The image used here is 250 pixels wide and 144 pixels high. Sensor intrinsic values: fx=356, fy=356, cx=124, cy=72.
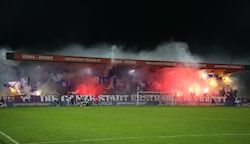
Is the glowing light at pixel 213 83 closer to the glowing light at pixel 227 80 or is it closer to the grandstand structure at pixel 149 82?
the grandstand structure at pixel 149 82

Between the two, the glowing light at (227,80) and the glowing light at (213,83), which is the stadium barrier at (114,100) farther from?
the glowing light at (227,80)

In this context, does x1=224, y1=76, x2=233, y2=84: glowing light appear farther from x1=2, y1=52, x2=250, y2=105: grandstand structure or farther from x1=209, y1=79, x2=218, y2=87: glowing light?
x1=209, y1=79, x2=218, y2=87: glowing light

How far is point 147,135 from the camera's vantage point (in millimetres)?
→ 13227

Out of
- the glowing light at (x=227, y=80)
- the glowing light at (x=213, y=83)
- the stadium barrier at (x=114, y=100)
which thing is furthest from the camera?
the glowing light at (x=227, y=80)

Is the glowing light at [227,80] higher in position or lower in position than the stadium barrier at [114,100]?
higher

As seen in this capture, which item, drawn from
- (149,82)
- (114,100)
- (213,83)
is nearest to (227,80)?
(213,83)

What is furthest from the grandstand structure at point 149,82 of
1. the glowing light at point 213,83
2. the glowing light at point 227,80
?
the glowing light at point 227,80

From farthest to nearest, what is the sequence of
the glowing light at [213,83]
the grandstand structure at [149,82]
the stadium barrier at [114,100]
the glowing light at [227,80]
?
the glowing light at [227,80] → the glowing light at [213,83] → the grandstand structure at [149,82] → the stadium barrier at [114,100]

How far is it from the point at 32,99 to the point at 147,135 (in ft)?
121

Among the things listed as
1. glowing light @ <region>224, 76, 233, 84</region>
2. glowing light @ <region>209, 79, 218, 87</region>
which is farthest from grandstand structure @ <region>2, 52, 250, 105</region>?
glowing light @ <region>224, 76, 233, 84</region>

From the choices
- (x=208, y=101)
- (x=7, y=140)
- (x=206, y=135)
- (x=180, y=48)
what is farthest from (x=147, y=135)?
(x=180, y=48)

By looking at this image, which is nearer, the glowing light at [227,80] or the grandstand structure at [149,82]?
the grandstand structure at [149,82]

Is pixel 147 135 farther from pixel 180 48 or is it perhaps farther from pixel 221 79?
pixel 221 79

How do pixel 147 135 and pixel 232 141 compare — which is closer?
pixel 232 141
